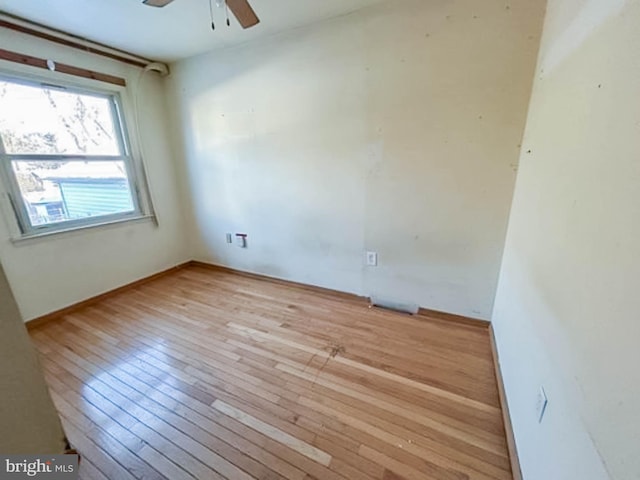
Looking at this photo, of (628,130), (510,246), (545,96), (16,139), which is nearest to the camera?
(628,130)

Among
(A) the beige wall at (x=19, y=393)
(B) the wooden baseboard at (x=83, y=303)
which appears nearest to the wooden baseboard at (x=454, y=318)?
(A) the beige wall at (x=19, y=393)

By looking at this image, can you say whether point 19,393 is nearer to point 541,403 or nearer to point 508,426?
→ point 541,403

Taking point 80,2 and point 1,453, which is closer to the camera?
point 1,453

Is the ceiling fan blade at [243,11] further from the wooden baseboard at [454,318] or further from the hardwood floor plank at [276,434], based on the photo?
the wooden baseboard at [454,318]

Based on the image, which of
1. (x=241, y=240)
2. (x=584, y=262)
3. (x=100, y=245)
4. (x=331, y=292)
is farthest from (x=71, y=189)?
(x=584, y=262)

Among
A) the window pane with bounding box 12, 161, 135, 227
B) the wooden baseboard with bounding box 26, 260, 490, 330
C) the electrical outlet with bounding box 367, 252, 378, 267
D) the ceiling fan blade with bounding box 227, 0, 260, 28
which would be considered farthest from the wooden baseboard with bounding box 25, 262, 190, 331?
the ceiling fan blade with bounding box 227, 0, 260, 28

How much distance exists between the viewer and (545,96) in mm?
1375

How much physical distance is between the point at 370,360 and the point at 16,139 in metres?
3.24

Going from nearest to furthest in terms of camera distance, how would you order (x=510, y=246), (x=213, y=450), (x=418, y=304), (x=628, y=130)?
(x=628, y=130), (x=213, y=450), (x=510, y=246), (x=418, y=304)

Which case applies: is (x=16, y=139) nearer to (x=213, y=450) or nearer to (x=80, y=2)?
(x=80, y=2)

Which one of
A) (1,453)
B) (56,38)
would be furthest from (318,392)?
(56,38)

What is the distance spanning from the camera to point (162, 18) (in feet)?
6.86

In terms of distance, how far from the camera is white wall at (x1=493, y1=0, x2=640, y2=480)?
59cm

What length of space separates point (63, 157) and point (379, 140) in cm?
281
